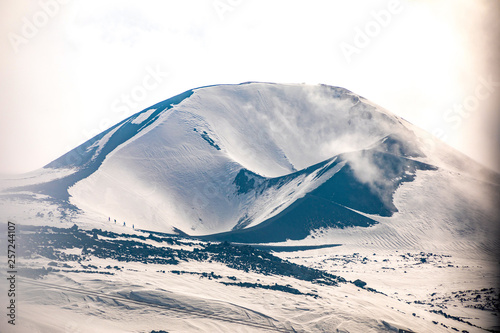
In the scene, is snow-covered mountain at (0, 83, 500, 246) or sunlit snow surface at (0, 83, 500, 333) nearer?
sunlit snow surface at (0, 83, 500, 333)

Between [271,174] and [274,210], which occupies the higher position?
[271,174]

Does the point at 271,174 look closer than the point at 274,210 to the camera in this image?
No

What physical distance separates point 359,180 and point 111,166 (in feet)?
157

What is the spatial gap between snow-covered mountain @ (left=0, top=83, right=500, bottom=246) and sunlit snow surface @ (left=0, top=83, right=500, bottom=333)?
0.39 m

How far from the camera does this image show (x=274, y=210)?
106 m

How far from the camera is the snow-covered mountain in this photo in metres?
99.2

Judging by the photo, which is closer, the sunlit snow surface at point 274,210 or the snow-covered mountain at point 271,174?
the sunlit snow surface at point 274,210

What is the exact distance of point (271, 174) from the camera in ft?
429

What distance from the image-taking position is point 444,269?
77438 mm

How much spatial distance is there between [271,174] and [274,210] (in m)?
25.8

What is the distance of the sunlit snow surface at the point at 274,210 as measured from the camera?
155ft

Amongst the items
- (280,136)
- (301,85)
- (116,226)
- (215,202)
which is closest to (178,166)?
A: (215,202)

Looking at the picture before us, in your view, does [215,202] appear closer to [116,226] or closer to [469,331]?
[116,226]

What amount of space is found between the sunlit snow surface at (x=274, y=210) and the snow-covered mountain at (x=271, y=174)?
39 centimetres
